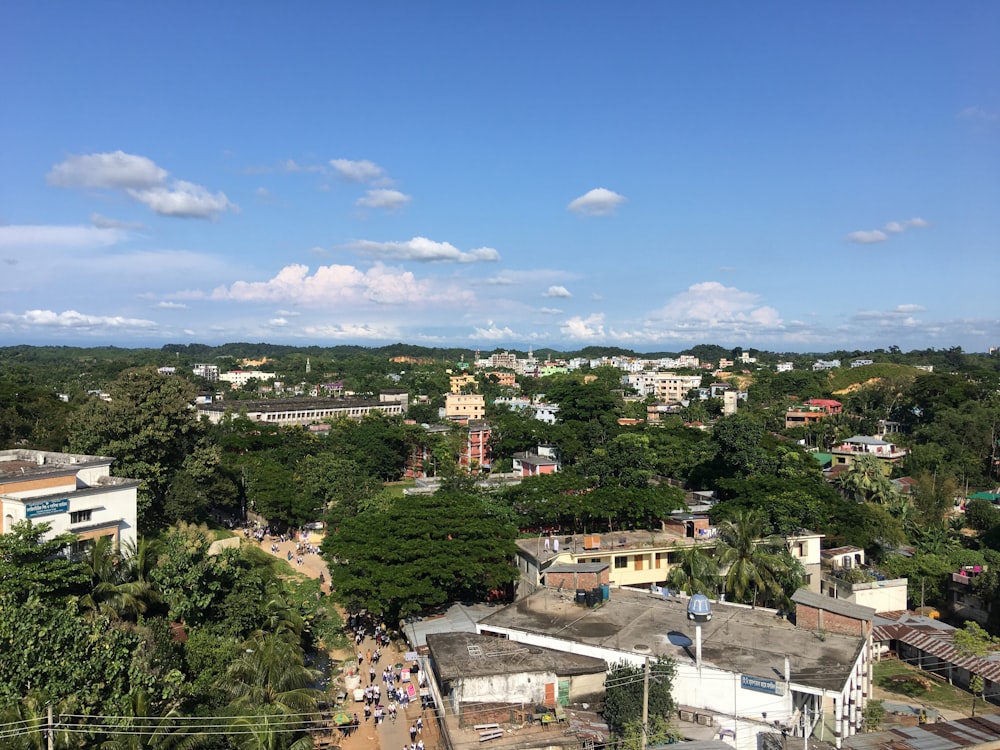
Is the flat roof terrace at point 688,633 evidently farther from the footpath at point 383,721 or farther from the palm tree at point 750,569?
the footpath at point 383,721

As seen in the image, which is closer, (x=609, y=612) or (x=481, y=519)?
(x=609, y=612)

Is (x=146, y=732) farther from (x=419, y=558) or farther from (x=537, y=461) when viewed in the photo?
(x=537, y=461)

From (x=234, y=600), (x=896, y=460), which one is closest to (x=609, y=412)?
(x=896, y=460)

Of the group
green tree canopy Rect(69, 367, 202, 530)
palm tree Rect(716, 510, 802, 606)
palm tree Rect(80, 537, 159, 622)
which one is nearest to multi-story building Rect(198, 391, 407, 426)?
green tree canopy Rect(69, 367, 202, 530)

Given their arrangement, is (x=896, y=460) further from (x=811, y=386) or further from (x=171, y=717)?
(x=171, y=717)

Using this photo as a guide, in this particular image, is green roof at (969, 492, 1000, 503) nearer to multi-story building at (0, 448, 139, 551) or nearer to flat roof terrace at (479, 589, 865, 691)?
flat roof terrace at (479, 589, 865, 691)

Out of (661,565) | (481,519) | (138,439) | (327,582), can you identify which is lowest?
(327,582)

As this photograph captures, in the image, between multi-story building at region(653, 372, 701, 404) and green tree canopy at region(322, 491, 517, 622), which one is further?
multi-story building at region(653, 372, 701, 404)

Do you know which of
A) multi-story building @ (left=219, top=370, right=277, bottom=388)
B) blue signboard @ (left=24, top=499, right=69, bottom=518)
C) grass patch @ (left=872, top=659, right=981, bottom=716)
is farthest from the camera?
multi-story building @ (left=219, top=370, right=277, bottom=388)
